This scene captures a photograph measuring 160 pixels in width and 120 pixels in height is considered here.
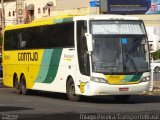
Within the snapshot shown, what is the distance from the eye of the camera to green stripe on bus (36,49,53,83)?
26.4 m

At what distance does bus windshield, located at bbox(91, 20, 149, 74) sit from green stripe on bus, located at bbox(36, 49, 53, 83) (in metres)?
3.66

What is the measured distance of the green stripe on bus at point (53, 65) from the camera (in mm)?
25600

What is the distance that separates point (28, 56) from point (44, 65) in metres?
1.91

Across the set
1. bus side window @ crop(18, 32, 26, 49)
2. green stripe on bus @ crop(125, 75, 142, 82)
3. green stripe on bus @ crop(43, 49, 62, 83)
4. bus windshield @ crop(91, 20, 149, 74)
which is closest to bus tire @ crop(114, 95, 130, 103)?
green stripe on bus @ crop(125, 75, 142, 82)

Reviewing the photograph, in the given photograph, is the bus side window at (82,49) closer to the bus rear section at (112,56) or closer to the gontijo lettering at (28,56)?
the bus rear section at (112,56)

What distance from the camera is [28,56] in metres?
28.6

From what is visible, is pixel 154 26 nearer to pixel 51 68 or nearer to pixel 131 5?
pixel 131 5

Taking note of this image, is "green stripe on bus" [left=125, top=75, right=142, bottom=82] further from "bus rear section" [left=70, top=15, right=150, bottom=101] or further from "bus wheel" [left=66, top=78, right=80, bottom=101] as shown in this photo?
"bus wheel" [left=66, top=78, right=80, bottom=101]

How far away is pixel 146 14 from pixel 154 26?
267 centimetres

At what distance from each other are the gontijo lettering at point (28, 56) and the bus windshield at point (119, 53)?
531 cm

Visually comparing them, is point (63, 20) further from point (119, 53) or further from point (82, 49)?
point (119, 53)

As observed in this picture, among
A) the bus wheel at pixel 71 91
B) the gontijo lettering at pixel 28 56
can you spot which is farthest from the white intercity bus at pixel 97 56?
the gontijo lettering at pixel 28 56

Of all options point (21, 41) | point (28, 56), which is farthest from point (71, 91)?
point (21, 41)

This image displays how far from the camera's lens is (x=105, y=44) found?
23141 millimetres
